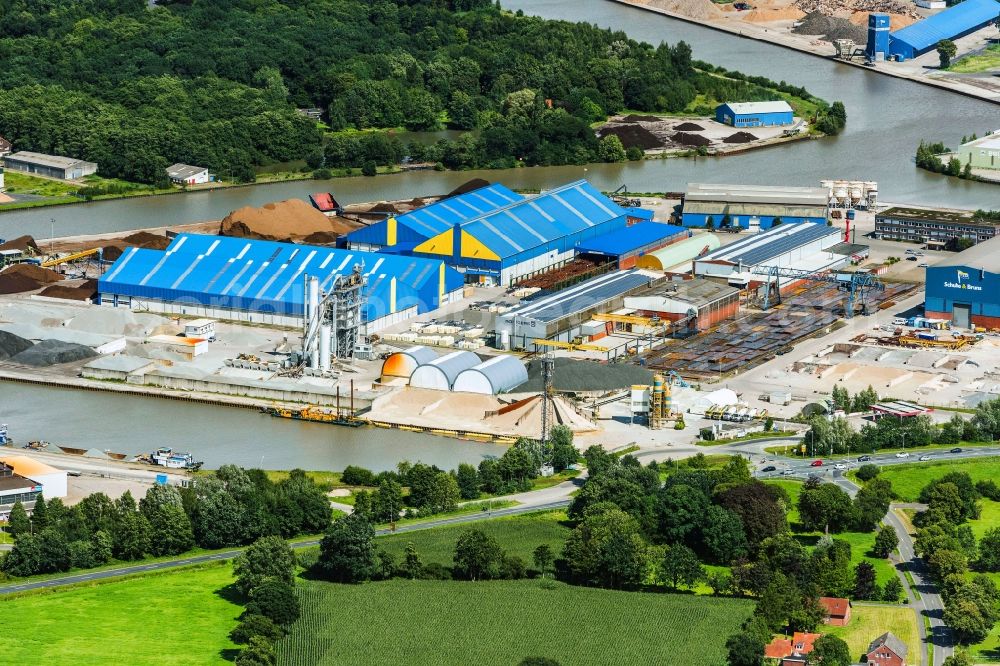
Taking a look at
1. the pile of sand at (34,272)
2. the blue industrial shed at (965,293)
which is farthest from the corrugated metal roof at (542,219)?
the blue industrial shed at (965,293)

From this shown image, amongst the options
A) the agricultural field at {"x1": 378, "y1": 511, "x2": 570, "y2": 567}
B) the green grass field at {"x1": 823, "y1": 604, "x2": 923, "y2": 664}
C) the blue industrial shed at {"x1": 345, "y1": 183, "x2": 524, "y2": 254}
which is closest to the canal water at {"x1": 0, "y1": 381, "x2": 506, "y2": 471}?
the agricultural field at {"x1": 378, "y1": 511, "x2": 570, "y2": 567}

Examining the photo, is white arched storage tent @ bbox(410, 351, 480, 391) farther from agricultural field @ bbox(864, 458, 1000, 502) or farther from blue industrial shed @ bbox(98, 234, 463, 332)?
agricultural field @ bbox(864, 458, 1000, 502)

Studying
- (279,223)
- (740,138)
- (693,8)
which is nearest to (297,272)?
(279,223)

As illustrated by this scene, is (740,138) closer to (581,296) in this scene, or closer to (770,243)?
(770,243)

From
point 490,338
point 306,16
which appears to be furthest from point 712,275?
point 306,16

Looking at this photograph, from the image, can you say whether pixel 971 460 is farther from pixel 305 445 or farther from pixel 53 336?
pixel 53 336

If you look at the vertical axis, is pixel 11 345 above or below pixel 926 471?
above

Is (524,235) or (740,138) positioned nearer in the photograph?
(524,235)
